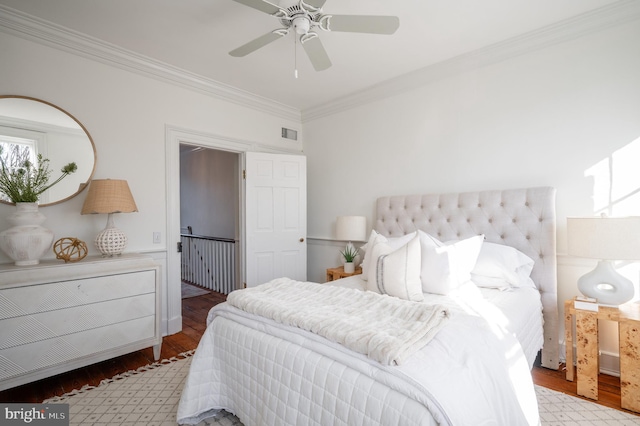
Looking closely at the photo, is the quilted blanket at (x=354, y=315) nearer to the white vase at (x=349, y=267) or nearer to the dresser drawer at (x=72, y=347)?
the dresser drawer at (x=72, y=347)

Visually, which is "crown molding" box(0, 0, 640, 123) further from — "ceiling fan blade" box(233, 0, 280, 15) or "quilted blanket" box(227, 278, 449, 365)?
"quilted blanket" box(227, 278, 449, 365)

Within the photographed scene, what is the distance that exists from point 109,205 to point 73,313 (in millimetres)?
840

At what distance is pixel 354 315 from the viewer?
1.52m

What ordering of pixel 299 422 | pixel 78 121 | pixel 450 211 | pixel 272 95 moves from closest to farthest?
pixel 299 422 < pixel 78 121 < pixel 450 211 < pixel 272 95

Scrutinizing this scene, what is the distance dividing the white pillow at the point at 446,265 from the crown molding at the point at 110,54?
283cm

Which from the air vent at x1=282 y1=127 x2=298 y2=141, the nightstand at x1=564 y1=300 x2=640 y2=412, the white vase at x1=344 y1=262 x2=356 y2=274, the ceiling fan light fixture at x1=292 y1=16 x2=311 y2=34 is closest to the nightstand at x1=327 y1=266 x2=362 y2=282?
the white vase at x1=344 y1=262 x2=356 y2=274

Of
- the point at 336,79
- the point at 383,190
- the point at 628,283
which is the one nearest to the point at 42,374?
the point at 383,190

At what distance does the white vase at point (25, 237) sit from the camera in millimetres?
2045

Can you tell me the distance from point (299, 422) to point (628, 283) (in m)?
2.28

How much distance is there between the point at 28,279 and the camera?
1.99m

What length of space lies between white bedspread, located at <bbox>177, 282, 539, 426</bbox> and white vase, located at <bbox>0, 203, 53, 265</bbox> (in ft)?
4.80

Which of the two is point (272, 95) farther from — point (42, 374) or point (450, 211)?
point (42, 374)

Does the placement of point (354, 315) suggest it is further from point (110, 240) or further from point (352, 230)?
point (110, 240)

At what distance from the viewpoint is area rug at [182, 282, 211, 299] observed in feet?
15.5
